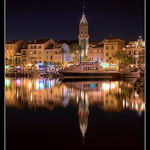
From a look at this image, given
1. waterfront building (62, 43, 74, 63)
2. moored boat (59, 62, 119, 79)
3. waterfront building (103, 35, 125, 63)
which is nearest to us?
moored boat (59, 62, 119, 79)

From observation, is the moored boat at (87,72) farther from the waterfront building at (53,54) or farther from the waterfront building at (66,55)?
the waterfront building at (66,55)

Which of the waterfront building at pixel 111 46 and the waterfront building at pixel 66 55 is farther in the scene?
the waterfront building at pixel 66 55

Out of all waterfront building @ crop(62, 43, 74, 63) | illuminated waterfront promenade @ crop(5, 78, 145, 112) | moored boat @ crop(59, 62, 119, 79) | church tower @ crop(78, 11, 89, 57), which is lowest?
illuminated waterfront promenade @ crop(5, 78, 145, 112)

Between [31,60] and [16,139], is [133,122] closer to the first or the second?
[16,139]

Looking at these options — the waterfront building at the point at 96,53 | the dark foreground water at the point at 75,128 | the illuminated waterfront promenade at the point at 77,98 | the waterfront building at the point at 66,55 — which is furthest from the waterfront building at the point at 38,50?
the dark foreground water at the point at 75,128

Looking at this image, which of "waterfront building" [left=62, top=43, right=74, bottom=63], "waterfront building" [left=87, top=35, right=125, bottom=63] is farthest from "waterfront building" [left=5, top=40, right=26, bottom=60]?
"waterfront building" [left=87, top=35, right=125, bottom=63]

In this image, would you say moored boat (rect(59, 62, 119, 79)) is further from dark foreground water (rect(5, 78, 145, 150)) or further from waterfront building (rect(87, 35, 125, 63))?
dark foreground water (rect(5, 78, 145, 150))

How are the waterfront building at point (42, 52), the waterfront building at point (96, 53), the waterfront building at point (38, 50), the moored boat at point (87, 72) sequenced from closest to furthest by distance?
the moored boat at point (87, 72) < the waterfront building at point (96, 53) < the waterfront building at point (42, 52) < the waterfront building at point (38, 50)

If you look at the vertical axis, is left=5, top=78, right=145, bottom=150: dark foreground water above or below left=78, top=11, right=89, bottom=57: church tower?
below

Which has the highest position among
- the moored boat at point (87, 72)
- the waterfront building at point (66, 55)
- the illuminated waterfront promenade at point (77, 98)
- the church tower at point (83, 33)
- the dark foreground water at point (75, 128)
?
the church tower at point (83, 33)

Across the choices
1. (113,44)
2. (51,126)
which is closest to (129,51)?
(113,44)
